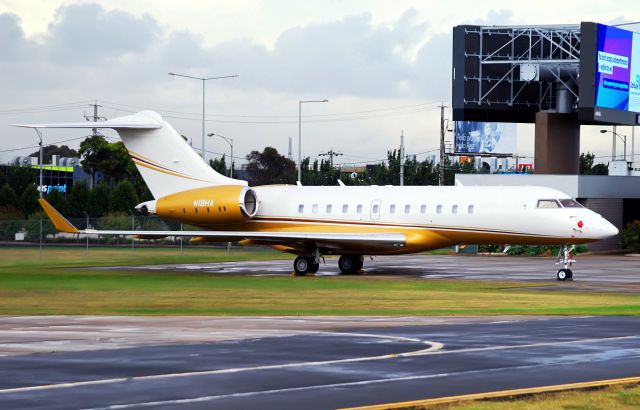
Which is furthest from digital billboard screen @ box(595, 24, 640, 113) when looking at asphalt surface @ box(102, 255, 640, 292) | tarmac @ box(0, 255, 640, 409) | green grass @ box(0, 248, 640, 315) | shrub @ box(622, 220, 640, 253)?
tarmac @ box(0, 255, 640, 409)

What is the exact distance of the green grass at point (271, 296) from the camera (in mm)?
27312

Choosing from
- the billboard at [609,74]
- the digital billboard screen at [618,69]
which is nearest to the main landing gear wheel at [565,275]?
the billboard at [609,74]

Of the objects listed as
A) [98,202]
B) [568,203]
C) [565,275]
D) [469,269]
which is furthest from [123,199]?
[565,275]

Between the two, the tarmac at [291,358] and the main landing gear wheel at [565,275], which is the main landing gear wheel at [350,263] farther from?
the tarmac at [291,358]

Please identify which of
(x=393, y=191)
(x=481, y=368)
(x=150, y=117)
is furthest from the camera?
(x=150, y=117)

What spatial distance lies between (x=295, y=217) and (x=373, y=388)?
34.8 metres

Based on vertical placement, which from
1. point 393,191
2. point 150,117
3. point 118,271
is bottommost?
point 118,271

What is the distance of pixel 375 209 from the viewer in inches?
1820

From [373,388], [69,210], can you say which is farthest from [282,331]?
[69,210]

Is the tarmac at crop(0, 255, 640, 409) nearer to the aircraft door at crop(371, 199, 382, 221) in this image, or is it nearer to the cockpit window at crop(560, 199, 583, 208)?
the cockpit window at crop(560, 199, 583, 208)

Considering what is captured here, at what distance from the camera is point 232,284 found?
38.4m

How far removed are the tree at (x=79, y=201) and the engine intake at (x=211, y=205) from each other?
45.3 m

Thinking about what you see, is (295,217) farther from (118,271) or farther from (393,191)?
(118,271)

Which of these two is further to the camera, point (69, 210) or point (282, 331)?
point (69, 210)
